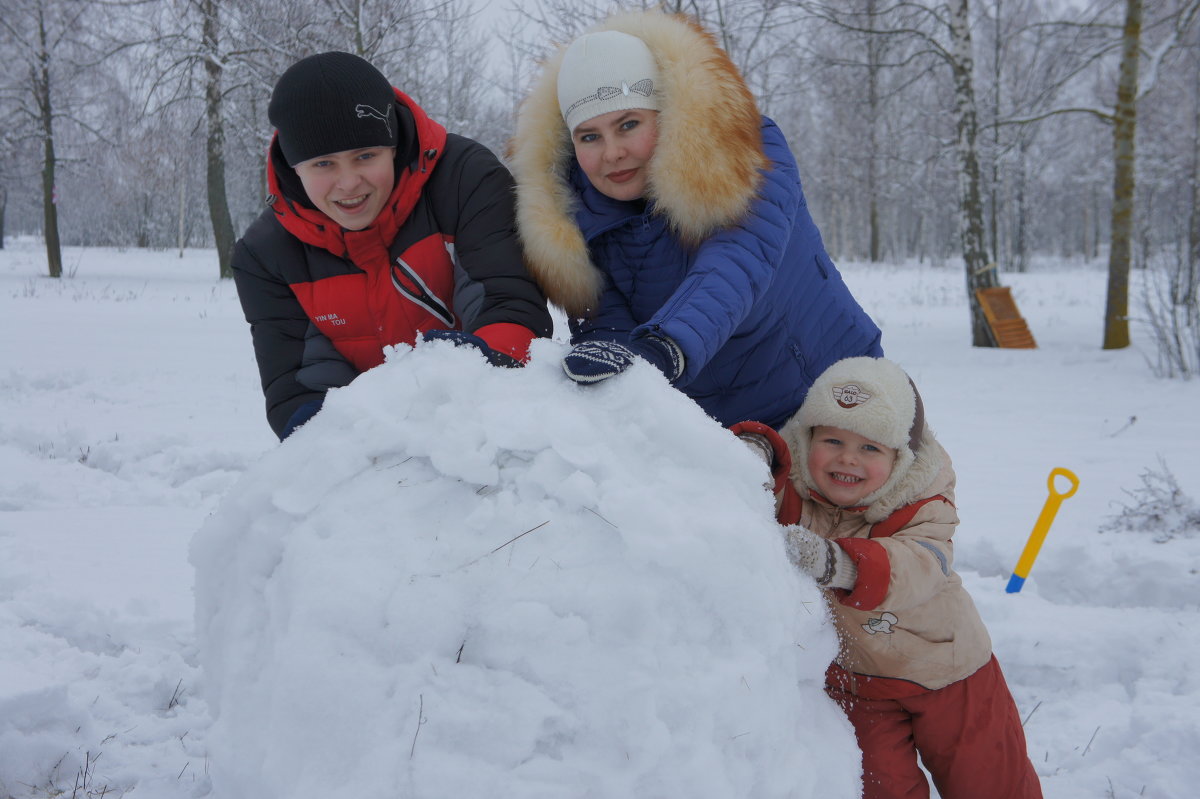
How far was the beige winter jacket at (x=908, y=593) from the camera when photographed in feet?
6.01

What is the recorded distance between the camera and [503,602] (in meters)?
1.13

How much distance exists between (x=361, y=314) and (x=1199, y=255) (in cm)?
886

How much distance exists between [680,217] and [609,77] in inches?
15.1

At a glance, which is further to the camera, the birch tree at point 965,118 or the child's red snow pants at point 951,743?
the birch tree at point 965,118

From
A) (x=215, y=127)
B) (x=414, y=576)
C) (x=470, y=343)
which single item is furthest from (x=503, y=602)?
(x=215, y=127)

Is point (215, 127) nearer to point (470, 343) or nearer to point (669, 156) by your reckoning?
point (669, 156)

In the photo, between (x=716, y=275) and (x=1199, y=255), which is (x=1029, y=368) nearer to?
(x=1199, y=255)

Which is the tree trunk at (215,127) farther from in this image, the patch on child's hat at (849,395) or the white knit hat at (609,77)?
the patch on child's hat at (849,395)

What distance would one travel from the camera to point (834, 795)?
1.47 m

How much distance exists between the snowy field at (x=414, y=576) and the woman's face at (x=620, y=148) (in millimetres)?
634

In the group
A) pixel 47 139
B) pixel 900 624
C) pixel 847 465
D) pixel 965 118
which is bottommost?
pixel 900 624

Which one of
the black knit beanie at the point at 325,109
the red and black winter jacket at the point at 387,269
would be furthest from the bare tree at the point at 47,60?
the black knit beanie at the point at 325,109

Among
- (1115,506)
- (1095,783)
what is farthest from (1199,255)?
(1095,783)

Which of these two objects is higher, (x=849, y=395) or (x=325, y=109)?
(x=325, y=109)
